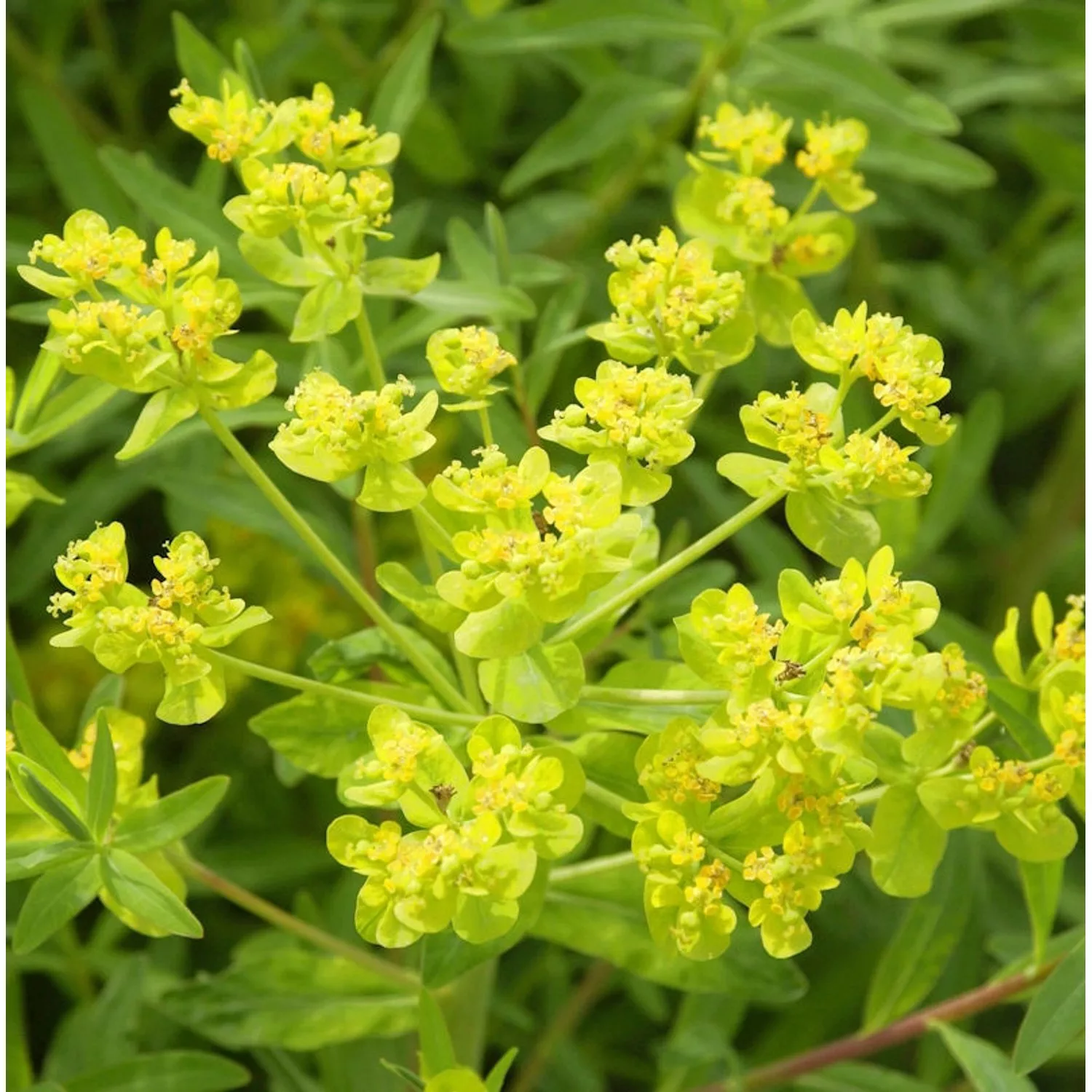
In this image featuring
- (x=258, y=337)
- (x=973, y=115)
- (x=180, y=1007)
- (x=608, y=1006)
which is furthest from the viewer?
(x=973, y=115)

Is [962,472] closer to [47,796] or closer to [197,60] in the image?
[197,60]

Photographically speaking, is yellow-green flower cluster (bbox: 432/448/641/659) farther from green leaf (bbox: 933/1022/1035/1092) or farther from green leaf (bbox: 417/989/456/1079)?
green leaf (bbox: 933/1022/1035/1092)

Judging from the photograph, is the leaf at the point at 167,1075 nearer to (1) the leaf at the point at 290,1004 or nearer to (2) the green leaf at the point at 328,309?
(1) the leaf at the point at 290,1004

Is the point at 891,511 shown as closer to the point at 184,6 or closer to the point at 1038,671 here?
the point at 1038,671

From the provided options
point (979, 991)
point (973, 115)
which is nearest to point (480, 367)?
point (979, 991)

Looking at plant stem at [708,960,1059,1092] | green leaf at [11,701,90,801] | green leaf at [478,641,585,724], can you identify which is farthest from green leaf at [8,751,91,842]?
plant stem at [708,960,1059,1092]

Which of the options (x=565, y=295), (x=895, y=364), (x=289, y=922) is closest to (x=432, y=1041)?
(x=289, y=922)
